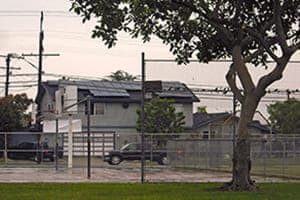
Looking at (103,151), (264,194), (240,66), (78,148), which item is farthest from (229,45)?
(78,148)

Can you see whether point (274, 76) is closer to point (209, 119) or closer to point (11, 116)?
point (209, 119)

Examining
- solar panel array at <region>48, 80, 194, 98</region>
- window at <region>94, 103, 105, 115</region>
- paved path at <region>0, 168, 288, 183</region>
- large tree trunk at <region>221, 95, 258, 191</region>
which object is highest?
solar panel array at <region>48, 80, 194, 98</region>

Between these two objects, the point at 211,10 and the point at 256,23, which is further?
the point at 256,23

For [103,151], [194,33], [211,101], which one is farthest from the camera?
[103,151]

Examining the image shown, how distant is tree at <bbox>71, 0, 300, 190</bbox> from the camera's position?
17422 millimetres

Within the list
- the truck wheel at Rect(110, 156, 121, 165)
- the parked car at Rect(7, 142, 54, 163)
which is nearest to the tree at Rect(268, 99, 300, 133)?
the truck wheel at Rect(110, 156, 121, 165)

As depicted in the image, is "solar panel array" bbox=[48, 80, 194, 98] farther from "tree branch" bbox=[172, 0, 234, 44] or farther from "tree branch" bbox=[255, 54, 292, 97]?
"tree branch" bbox=[255, 54, 292, 97]

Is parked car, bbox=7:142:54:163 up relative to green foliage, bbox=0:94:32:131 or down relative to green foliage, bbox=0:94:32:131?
down

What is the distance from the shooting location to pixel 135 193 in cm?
1859

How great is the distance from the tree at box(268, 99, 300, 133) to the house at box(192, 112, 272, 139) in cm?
95

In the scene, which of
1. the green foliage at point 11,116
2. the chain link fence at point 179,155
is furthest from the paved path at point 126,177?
the green foliage at point 11,116

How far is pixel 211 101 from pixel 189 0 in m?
11.0

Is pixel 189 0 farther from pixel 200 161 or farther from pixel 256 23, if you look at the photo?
pixel 200 161

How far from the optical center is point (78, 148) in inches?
1729
